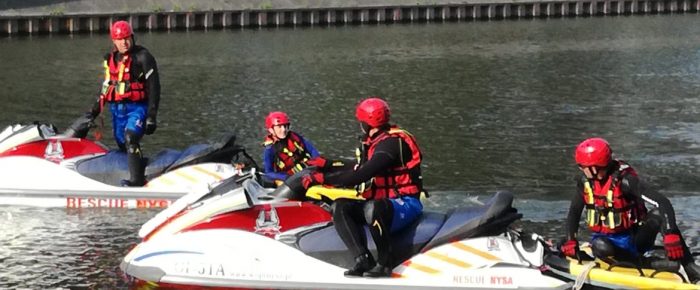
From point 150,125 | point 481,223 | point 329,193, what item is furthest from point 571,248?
point 150,125

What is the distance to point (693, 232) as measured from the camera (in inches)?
559

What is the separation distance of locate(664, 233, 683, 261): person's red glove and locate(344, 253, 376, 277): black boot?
2.80 meters

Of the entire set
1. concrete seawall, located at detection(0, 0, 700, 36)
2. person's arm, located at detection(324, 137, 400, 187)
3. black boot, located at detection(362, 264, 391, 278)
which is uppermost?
person's arm, located at detection(324, 137, 400, 187)

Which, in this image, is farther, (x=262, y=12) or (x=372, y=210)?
(x=262, y=12)

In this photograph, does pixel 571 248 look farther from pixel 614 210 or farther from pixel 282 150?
pixel 282 150

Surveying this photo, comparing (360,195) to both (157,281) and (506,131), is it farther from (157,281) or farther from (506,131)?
(506,131)

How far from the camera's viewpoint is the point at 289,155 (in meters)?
14.5

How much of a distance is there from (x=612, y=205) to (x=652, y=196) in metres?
0.47

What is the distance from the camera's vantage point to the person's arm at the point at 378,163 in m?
10.8

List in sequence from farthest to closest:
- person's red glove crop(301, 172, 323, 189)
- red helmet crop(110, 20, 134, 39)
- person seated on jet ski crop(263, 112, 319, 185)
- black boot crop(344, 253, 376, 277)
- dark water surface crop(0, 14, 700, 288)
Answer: red helmet crop(110, 20, 134, 39)
dark water surface crop(0, 14, 700, 288)
person seated on jet ski crop(263, 112, 319, 185)
person's red glove crop(301, 172, 323, 189)
black boot crop(344, 253, 376, 277)

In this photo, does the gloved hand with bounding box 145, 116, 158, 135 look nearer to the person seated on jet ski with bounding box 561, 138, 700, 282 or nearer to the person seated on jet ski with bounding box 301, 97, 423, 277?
the person seated on jet ski with bounding box 301, 97, 423, 277

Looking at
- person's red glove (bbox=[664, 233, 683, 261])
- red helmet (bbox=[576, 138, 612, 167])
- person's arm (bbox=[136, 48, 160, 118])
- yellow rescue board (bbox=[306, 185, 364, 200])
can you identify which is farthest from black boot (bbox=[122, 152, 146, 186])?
person's red glove (bbox=[664, 233, 683, 261])

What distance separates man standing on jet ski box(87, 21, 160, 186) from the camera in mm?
15148

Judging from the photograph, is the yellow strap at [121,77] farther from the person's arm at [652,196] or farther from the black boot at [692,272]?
the black boot at [692,272]
